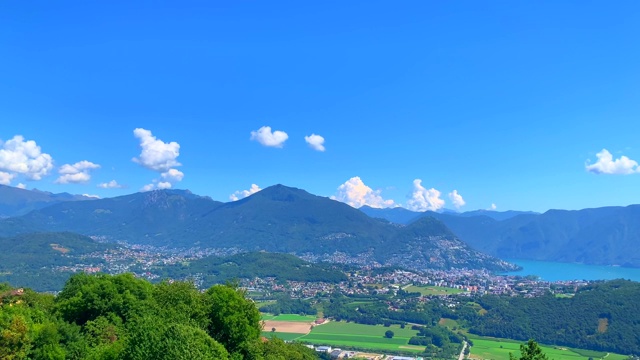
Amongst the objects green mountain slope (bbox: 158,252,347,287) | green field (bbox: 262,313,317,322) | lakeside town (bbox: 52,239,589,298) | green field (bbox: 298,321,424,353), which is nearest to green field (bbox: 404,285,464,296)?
Result: lakeside town (bbox: 52,239,589,298)

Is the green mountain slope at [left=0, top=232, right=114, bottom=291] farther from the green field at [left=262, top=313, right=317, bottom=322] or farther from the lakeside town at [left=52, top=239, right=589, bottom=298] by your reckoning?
the green field at [left=262, top=313, right=317, bottom=322]

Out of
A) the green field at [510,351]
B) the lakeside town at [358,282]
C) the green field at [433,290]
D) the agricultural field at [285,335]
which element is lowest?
the green field at [510,351]

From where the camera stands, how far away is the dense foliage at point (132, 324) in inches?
679

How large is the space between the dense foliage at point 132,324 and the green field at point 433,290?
113610 millimetres

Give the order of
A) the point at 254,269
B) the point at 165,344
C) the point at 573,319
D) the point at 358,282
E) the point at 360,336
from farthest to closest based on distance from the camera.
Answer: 1. the point at 254,269
2. the point at 358,282
3. the point at 573,319
4. the point at 360,336
5. the point at 165,344

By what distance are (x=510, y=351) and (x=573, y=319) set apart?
75.5 ft

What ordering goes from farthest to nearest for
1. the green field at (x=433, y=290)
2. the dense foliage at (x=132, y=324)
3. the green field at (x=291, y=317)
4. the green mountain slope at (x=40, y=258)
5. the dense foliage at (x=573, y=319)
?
the green field at (x=433, y=290) < the green mountain slope at (x=40, y=258) < the green field at (x=291, y=317) < the dense foliage at (x=573, y=319) < the dense foliage at (x=132, y=324)

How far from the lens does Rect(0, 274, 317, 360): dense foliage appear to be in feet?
56.6

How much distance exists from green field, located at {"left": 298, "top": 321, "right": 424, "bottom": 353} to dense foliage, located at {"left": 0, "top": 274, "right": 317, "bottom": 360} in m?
52.8

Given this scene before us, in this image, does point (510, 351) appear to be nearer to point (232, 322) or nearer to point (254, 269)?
point (232, 322)

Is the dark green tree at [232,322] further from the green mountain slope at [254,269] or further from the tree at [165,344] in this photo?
the green mountain slope at [254,269]

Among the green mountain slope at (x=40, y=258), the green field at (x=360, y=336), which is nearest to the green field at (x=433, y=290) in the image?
the green field at (x=360, y=336)

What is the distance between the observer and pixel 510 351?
75.7 m

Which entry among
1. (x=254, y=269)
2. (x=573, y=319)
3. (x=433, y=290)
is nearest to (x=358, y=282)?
(x=433, y=290)
